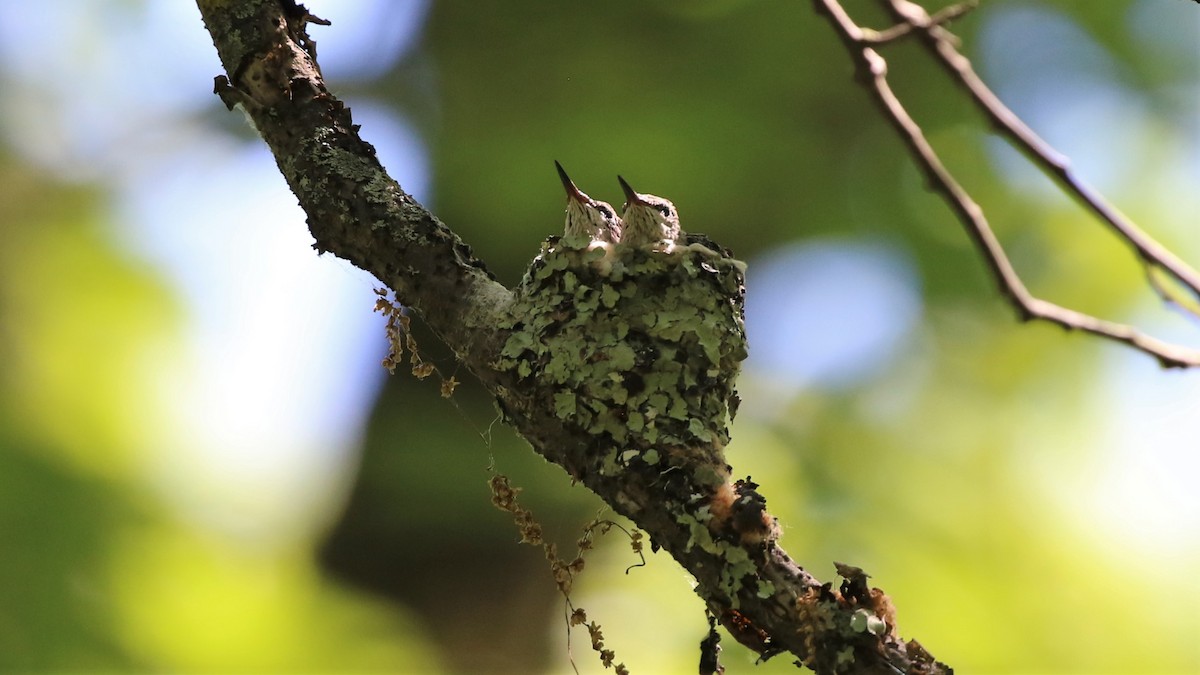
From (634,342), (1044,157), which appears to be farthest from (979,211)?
(634,342)

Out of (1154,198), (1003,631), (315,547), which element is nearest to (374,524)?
(315,547)

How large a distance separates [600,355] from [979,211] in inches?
43.3

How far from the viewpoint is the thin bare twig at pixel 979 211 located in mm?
1613

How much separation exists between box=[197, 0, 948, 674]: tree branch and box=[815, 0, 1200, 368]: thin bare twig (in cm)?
61

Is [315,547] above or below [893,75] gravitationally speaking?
below

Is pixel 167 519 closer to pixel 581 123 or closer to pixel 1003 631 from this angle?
pixel 581 123

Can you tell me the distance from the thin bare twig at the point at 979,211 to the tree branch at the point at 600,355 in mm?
613

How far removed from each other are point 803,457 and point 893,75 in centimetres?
267

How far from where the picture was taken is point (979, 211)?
1.69 meters

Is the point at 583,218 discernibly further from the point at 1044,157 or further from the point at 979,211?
the point at 1044,157

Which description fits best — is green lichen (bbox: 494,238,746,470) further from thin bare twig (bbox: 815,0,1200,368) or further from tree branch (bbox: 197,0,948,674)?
thin bare twig (bbox: 815,0,1200,368)

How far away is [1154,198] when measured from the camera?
7.52m

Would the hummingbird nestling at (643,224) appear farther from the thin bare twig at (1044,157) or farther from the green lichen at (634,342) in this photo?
the thin bare twig at (1044,157)

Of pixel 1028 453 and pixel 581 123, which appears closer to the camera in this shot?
pixel 581 123
